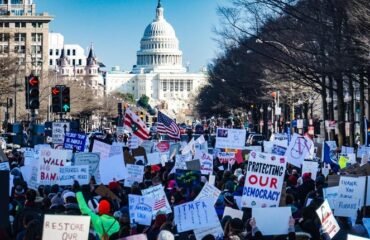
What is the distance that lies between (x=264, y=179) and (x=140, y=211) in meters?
1.88

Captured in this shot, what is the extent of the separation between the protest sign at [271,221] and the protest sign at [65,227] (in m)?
3.74

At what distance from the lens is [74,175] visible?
2016 centimetres

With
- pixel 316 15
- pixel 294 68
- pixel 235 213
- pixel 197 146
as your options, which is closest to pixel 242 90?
pixel 294 68

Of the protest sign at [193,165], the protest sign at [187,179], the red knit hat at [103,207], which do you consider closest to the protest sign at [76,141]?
the protest sign at [193,165]

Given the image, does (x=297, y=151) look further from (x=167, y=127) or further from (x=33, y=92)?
(x=167, y=127)

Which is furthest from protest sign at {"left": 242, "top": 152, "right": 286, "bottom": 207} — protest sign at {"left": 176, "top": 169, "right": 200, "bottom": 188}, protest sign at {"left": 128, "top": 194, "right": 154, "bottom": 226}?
protest sign at {"left": 176, "top": 169, "right": 200, "bottom": 188}

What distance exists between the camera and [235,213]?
47.2 feet

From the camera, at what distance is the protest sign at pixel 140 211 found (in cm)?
1497

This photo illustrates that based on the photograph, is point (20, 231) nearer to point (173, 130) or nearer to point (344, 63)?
point (173, 130)

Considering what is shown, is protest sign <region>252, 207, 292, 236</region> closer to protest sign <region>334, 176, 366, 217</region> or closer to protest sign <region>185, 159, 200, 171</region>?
protest sign <region>334, 176, 366, 217</region>

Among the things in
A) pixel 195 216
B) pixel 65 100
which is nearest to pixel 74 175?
pixel 195 216

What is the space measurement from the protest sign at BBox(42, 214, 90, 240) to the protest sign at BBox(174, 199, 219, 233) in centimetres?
315

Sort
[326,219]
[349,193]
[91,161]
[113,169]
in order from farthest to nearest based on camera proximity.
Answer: [91,161]
[113,169]
[349,193]
[326,219]

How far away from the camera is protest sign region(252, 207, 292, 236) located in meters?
13.4
